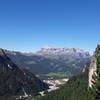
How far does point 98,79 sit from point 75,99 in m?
124

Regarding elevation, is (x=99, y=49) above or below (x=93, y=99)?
above

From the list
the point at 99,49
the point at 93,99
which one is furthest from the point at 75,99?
the point at 93,99

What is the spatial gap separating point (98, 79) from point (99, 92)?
12.4ft

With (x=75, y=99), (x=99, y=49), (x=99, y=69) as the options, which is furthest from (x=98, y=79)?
(x=75, y=99)

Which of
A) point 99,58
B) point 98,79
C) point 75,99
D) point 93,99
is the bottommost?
point 75,99

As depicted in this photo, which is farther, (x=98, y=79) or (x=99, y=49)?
(x=99, y=49)

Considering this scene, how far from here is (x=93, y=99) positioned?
6316 cm

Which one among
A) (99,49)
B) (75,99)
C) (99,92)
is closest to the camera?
(99,92)

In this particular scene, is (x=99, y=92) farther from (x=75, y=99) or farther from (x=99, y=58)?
(x=75, y=99)

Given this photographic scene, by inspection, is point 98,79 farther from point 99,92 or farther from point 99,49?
point 99,49

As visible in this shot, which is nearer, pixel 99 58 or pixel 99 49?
pixel 99 58

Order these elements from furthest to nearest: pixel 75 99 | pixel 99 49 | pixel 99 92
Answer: pixel 75 99 → pixel 99 49 → pixel 99 92

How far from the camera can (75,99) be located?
183 meters

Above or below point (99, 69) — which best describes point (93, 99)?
below
